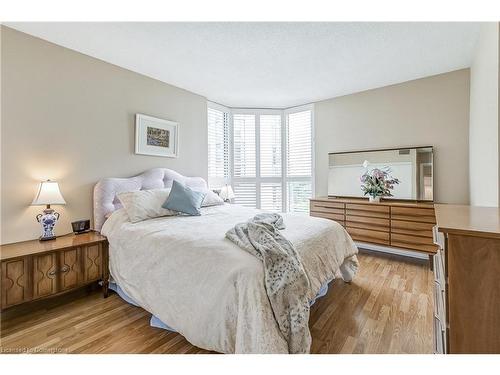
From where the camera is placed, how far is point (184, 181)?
11.6ft

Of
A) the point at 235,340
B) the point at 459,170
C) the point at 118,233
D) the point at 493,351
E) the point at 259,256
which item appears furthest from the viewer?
the point at 459,170

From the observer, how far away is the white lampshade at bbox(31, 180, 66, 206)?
221cm

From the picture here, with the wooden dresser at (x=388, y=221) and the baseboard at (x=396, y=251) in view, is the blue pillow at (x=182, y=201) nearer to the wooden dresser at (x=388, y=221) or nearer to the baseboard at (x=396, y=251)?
the wooden dresser at (x=388, y=221)

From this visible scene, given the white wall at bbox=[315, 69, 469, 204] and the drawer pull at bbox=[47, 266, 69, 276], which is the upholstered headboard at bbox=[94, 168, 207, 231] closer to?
the drawer pull at bbox=[47, 266, 69, 276]

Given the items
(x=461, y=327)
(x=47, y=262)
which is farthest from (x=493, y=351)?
(x=47, y=262)

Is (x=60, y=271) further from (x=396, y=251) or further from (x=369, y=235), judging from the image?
(x=396, y=251)

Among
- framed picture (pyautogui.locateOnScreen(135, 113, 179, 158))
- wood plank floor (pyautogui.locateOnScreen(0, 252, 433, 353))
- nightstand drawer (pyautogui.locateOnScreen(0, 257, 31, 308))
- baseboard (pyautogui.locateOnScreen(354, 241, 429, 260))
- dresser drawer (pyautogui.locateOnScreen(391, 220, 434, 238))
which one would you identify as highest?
framed picture (pyautogui.locateOnScreen(135, 113, 179, 158))

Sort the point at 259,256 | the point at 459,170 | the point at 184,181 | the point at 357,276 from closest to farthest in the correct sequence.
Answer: the point at 259,256, the point at 357,276, the point at 459,170, the point at 184,181

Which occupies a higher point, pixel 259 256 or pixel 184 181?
pixel 184 181

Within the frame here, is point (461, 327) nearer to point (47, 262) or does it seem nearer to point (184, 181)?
point (47, 262)

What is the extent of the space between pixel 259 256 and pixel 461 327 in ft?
3.19

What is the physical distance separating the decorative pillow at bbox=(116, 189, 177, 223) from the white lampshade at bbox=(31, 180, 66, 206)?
543 mm

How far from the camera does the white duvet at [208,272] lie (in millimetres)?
1341

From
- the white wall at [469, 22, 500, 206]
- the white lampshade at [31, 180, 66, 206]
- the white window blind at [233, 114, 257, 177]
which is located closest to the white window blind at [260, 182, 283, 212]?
the white window blind at [233, 114, 257, 177]
